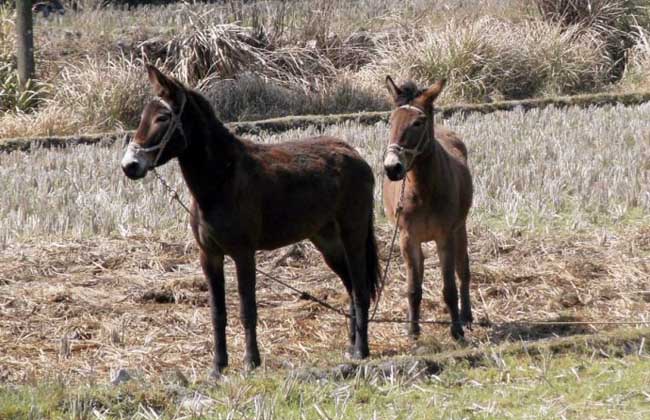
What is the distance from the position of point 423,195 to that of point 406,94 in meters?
0.73

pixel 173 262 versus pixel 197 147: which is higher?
pixel 197 147

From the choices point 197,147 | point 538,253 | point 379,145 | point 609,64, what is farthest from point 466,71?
point 197,147

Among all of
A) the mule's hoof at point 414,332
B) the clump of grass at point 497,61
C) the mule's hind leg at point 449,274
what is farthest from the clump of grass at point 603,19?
the mule's hoof at point 414,332

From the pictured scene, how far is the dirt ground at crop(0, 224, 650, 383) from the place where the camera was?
8.23m

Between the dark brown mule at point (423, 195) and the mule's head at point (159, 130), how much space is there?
5.06 ft

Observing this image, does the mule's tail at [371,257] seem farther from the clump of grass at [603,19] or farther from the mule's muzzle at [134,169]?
the clump of grass at [603,19]

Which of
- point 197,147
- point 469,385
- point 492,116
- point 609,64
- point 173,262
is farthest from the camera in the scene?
point 609,64

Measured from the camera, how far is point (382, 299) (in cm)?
989

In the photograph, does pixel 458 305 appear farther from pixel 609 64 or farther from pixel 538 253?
pixel 609 64

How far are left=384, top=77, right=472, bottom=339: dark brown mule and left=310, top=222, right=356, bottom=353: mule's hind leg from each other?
Result: 1.44 ft

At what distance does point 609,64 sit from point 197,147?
1805cm

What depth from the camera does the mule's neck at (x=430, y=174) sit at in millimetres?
8852

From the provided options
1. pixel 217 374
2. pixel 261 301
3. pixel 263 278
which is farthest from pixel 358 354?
pixel 263 278

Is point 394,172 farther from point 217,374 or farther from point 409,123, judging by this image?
point 217,374
